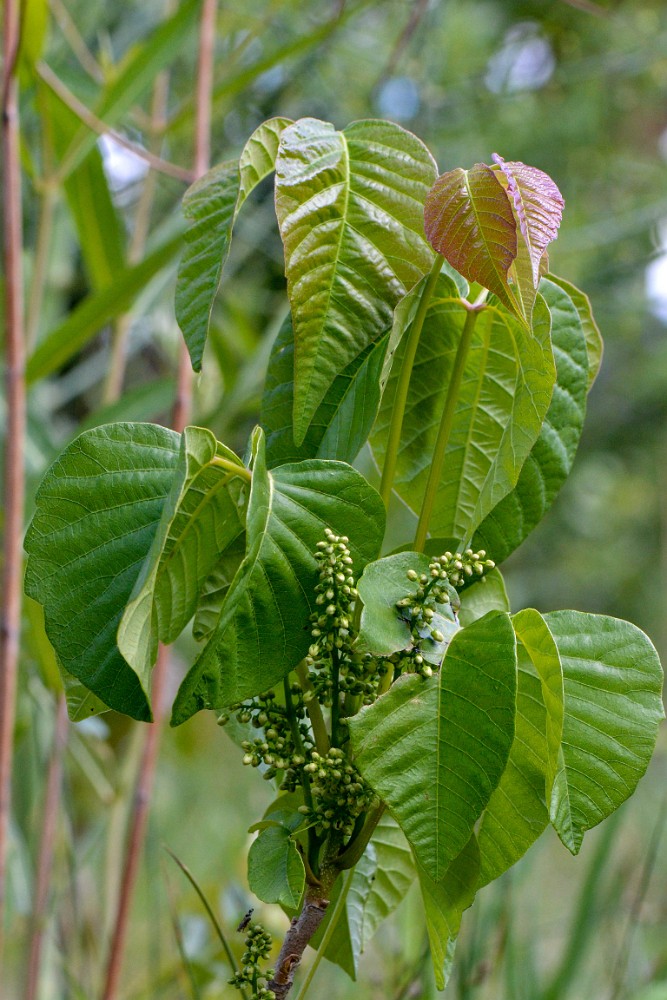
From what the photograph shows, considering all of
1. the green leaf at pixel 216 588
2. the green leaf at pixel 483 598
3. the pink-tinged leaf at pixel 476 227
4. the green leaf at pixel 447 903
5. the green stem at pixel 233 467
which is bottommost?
the green leaf at pixel 447 903

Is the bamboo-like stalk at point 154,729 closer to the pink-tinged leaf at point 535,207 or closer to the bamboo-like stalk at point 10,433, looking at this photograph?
the bamboo-like stalk at point 10,433

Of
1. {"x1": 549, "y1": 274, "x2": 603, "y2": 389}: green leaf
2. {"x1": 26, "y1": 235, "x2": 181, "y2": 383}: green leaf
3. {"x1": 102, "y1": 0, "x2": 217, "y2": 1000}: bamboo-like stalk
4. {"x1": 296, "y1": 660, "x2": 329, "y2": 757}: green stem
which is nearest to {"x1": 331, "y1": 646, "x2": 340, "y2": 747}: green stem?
{"x1": 296, "y1": 660, "x2": 329, "y2": 757}: green stem

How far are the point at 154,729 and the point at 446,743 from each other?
0.35 metres

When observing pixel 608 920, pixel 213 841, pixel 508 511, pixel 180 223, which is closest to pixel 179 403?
pixel 180 223

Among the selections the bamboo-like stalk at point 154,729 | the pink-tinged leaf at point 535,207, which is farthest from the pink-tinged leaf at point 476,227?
the bamboo-like stalk at point 154,729

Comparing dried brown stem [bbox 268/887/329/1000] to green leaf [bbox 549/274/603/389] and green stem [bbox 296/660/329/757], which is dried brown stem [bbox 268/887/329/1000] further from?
green leaf [bbox 549/274/603/389]

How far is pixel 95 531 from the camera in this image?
0.70ft

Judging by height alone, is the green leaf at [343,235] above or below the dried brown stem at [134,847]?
above

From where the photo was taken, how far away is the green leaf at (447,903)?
207 mm

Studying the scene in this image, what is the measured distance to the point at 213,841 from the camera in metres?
1.31

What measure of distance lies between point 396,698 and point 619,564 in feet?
7.66

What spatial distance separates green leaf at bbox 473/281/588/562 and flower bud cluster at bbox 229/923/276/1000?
12 cm

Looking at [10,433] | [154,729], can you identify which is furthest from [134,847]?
[10,433]

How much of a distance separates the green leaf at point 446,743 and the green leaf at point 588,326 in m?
0.11
